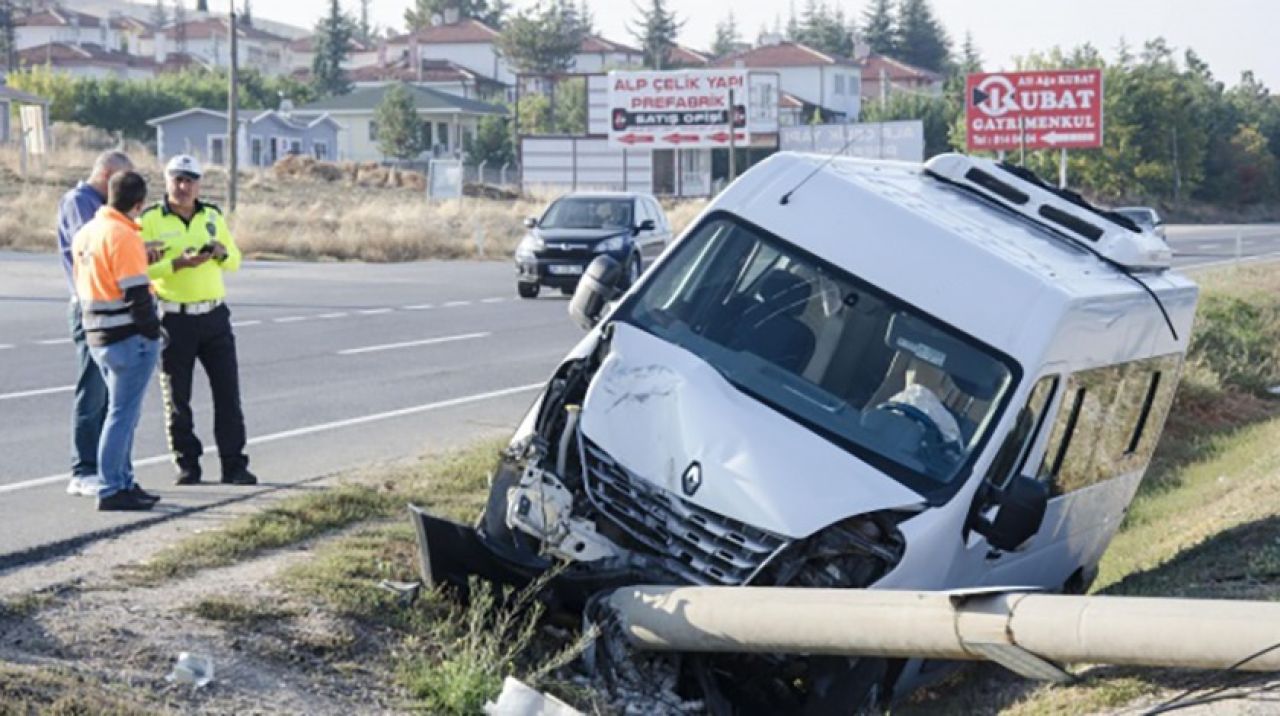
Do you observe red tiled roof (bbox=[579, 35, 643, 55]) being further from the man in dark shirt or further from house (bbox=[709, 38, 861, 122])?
the man in dark shirt

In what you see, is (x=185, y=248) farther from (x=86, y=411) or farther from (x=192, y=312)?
(x=86, y=411)

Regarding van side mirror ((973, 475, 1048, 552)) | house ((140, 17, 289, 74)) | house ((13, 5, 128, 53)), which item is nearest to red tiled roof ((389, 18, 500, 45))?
house ((140, 17, 289, 74))

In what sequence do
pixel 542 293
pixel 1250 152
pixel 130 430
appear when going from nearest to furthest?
pixel 130 430, pixel 542 293, pixel 1250 152

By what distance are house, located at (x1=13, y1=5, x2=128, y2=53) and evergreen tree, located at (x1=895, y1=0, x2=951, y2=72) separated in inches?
2749

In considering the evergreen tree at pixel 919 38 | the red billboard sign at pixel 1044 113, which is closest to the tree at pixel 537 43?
the evergreen tree at pixel 919 38

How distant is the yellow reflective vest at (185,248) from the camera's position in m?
10.6

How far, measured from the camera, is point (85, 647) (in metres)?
6.84

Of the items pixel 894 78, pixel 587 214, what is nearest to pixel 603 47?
pixel 894 78

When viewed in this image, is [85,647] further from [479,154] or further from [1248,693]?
[479,154]

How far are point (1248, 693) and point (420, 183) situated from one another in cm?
7113

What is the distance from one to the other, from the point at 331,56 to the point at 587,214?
367 ft

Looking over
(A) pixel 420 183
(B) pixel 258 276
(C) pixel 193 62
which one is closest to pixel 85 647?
(B) pixel 258 276

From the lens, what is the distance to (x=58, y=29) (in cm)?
17262

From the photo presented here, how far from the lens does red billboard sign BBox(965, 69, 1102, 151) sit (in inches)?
2112
